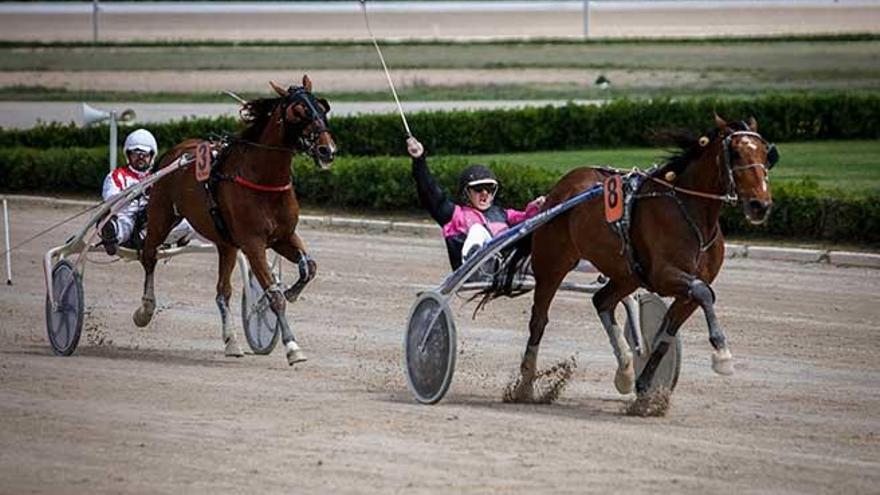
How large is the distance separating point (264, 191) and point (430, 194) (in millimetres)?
1489

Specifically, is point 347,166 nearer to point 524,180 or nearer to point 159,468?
point 524,180

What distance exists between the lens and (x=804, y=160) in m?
22.0

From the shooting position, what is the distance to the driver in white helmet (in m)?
13.4

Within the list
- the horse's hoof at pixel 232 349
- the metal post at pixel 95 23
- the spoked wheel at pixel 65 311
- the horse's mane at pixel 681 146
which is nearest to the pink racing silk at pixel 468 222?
the horse's mane at pixel 681 146

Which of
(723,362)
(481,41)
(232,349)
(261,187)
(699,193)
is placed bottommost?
(232,349)

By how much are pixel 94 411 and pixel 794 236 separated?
8.84m

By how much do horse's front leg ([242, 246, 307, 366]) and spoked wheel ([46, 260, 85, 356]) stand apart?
3.77 ft

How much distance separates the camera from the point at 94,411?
10.2 m

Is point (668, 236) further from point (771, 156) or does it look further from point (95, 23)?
point (95, 23)

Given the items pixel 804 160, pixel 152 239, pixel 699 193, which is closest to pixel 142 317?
pixel 152 239

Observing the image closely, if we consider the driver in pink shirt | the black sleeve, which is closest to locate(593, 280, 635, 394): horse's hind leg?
the driver in pink shirt

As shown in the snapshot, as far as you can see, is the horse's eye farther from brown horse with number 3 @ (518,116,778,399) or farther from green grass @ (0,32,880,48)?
green grass @ (0,32,880,48)

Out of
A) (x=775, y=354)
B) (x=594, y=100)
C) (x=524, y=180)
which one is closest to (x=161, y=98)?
(x=594, y=100)

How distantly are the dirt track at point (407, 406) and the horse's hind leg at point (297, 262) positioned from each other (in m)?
0.43
